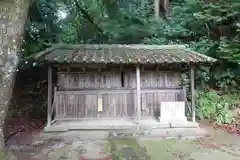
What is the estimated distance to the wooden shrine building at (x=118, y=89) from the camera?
316 inches

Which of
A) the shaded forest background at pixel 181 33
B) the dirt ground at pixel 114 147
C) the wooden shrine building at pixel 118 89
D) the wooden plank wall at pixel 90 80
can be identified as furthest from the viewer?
the shaded forest background at pixel 181 33

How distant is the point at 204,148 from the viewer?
653 cm

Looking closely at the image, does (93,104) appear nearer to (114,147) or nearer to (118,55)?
(118,55)

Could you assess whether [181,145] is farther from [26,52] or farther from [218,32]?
[26,52]

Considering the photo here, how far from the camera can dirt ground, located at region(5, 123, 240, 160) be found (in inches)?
229

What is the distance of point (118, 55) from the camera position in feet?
27.0

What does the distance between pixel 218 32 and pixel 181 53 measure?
4350 mm

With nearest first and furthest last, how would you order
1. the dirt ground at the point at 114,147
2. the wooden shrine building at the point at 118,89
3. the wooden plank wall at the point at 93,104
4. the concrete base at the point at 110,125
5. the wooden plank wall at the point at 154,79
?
1. the dirt ground at the point at 114,147
2. the concrete base at the point at 110,125
3. the wooden shrine building at the point at 118,89
4. the wooden plank wall at the point at 93,104
5. the wooden plank wall at the point at 154,79

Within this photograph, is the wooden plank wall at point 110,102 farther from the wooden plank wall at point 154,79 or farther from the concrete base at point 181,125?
the concrete base at point 181,125

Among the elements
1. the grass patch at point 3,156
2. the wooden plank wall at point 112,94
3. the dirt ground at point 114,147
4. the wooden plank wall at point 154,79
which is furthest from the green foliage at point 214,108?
the grass patch at point 3,156

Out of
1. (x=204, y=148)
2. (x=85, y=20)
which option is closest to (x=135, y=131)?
(x=204, y=148)

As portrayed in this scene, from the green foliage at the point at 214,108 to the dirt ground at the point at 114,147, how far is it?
1.53 meters

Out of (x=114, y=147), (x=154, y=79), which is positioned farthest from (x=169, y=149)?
(x=154, y=79)

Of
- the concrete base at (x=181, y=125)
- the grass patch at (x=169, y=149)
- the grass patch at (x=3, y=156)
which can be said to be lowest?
the grass patch at (x=169, y=149)
